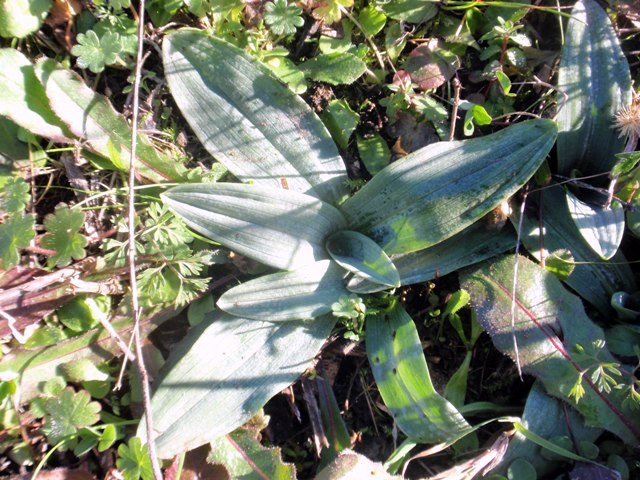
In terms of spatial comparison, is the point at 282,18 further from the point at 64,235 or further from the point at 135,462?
the point at 135,462

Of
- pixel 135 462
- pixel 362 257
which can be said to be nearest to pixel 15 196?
pixel 135 462

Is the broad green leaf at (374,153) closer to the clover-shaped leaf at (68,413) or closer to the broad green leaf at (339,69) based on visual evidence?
the broad green leaf at (339,69)

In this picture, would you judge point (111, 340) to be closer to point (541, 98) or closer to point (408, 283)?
point (408, 283)

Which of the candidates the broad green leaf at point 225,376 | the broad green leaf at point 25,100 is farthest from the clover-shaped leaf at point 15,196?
the broad green leaf at point 225,376

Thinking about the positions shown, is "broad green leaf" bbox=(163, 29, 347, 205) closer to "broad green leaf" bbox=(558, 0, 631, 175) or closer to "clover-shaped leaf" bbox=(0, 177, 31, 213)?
"clover-shaped leaf" bbox=(0, 177, 31, 213)

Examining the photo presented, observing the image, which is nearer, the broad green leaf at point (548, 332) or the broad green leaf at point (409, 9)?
the broad green leaf at point (548, 332)

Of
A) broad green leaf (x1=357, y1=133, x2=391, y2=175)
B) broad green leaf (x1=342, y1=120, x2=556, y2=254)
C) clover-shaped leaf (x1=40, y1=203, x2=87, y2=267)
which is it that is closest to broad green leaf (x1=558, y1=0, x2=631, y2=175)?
broad green leaf (x1=342, y1=120, x2=556, y2=254)

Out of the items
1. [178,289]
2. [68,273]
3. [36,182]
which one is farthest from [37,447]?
[36,182]
